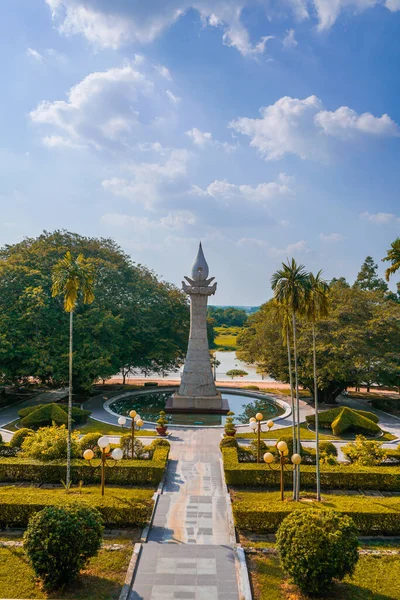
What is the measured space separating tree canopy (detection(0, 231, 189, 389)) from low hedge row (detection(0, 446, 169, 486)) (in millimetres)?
12108

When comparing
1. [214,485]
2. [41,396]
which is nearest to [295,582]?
[214,485]

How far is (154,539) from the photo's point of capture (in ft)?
36.3

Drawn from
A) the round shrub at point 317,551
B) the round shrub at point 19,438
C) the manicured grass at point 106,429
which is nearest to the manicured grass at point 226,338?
the manicured grass at point 106,429

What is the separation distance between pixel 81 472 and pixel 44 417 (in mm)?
8229

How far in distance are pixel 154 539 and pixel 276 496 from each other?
482 centimetres

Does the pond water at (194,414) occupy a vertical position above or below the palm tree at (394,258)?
below

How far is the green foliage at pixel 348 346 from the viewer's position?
26.8 m

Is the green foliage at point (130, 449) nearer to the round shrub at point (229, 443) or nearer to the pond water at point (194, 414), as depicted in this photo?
the round shrub at point (229, 443)

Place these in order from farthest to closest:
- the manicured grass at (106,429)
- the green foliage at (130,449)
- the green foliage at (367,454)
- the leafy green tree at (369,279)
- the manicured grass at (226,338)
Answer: the manicured grass at (226,338), the leafy green tree at (369,279), the manicured grass at (106,429), the green foliage at (130,449), the green foliage at (367,454)

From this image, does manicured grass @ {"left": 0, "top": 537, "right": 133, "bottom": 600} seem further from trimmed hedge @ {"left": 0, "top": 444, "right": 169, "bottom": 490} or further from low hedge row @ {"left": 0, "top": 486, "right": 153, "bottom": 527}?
trimmed hedge @ {"left": 0, "top": 444, "right": 169, "bottom": 490}

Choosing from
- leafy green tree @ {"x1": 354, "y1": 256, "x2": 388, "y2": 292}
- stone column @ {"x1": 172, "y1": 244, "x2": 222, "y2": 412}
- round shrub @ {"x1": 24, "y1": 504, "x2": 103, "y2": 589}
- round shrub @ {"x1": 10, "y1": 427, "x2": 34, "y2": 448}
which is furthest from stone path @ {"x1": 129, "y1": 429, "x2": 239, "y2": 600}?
leafy green tree @ {"x1": 354, "y1": 256, "x2": 388, "y2": 292}

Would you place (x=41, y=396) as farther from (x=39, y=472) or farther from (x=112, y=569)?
(x=112, y=569)

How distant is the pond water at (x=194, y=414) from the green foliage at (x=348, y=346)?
313 cm

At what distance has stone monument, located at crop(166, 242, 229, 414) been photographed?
27.5 meters
